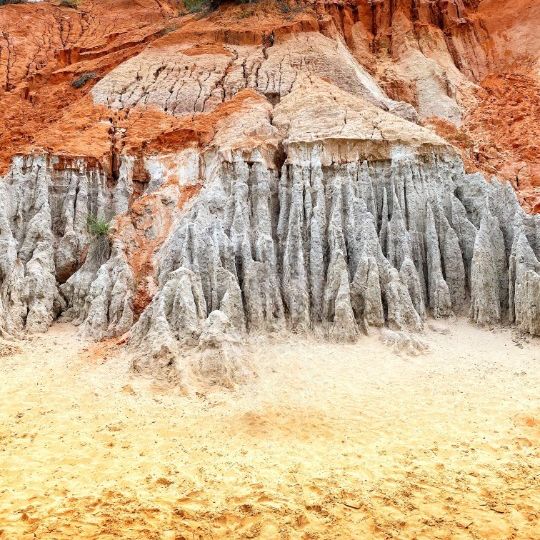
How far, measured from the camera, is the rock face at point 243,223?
14.3m

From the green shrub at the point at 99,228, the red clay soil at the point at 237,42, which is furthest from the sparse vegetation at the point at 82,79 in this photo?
the green shrub at the point at 99,228

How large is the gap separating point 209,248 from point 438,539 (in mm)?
11102

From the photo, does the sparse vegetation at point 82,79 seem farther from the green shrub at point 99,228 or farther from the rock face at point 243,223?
the green shrub at point 99,228

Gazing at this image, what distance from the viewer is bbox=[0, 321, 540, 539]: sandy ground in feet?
21.0

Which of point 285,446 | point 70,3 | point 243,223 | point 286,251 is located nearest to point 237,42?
point 243,223

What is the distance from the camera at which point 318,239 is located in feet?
52.8

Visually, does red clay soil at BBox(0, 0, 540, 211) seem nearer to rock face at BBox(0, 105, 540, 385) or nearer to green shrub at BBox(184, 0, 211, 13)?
green shrub at BBox(184, 0, 211, 13)

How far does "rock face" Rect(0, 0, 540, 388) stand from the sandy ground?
1267 mm

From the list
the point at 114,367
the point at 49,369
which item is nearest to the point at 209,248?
the point at 114,367

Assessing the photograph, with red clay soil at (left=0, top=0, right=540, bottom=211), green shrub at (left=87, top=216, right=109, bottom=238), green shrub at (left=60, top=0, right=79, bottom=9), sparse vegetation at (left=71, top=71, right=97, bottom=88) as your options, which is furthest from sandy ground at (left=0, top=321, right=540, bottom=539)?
green shrub at (left=60, top=0, right=79, bottom=9)

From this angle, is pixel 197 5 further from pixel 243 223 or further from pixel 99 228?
pixel 243 223

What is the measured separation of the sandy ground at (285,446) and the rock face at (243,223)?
1.27 m

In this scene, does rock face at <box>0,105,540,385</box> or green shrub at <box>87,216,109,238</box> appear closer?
rock face at <box>0,105,540,385</box>

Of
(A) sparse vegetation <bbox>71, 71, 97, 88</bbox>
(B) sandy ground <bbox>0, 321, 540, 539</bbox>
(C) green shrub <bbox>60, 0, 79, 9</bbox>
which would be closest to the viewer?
(B) sandy ground <bbox>0, 321, 540, 539</bbox>
